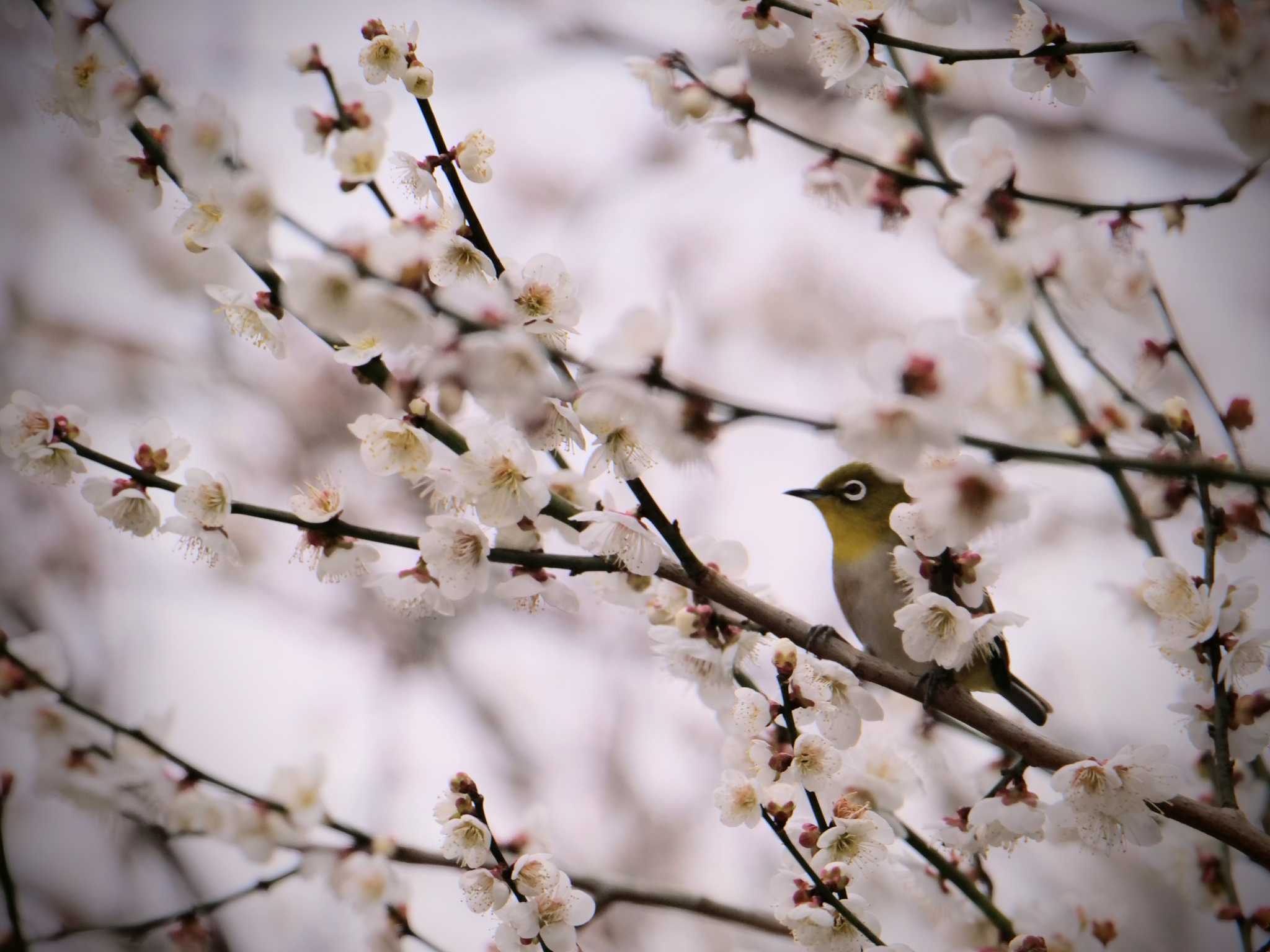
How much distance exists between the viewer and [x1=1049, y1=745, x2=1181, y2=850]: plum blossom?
1429 millimetres

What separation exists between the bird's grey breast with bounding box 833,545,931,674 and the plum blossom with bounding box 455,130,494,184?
59.3 inches

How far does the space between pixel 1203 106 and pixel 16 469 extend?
1900 millimetres

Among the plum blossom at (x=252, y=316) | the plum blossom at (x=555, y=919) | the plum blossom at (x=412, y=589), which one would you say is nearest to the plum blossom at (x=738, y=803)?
the plum blossom at (x=555, y=919)

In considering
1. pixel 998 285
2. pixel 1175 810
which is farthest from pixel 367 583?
pixel 1175 810

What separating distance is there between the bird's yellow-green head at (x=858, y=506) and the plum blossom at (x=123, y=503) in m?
1.63

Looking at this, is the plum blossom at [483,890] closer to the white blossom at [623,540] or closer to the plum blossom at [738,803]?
the plum blossom at [738,803]

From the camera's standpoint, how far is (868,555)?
8.57ft

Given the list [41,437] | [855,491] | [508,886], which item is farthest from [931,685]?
[41,437]

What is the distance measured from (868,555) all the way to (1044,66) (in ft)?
4.49

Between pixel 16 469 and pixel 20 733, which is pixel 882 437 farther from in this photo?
pixel 20 733

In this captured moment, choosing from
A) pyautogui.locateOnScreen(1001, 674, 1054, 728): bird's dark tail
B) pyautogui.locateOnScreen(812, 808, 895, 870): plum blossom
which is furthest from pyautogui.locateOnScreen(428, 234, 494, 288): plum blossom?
pyautogui.locateOnScreen(1001, 674, 1054, 728): bird's dark tail

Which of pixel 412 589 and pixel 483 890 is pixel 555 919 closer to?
pixel 483 890

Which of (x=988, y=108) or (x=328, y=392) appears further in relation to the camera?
(x=328, y=392)

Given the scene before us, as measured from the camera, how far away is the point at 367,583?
5.01ft
